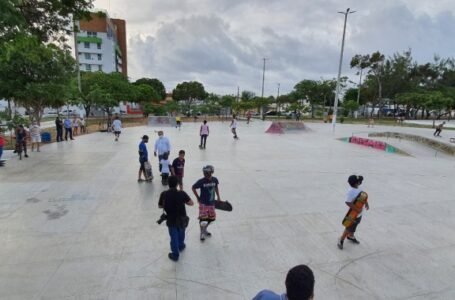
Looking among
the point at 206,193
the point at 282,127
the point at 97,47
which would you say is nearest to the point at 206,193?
the point at 206,193

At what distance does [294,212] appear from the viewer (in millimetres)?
6465

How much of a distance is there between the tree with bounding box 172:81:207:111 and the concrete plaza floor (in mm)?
57823

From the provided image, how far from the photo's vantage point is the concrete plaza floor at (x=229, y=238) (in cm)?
384

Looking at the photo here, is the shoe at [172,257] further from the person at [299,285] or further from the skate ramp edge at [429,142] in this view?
the skate ramp edge at [429,142]

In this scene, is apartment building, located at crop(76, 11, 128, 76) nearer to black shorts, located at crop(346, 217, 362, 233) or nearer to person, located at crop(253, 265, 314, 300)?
black shorts, located at crop(346, 217, 362, 233)

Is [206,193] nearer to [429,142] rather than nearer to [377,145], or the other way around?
[377,145]

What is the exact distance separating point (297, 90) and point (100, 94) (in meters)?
39.1

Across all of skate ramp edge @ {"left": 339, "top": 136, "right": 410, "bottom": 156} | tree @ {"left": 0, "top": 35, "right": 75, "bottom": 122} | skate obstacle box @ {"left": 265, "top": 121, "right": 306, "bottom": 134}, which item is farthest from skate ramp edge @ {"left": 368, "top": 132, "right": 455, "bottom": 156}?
tree @ {"left": 0, "top": 35, "right": 75, "bottom": 122}

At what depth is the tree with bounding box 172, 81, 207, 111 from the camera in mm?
66188

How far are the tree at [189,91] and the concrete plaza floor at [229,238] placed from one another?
190ft

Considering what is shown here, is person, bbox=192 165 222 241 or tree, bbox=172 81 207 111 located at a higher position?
tree, bbox=172 81 207 111

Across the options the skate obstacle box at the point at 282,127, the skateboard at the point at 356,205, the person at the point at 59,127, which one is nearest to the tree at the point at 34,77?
the person at the point at 59,127

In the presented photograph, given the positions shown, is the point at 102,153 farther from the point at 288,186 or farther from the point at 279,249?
the point at 279,249

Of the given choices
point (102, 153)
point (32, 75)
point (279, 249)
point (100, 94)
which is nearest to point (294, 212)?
point (279, 249)
